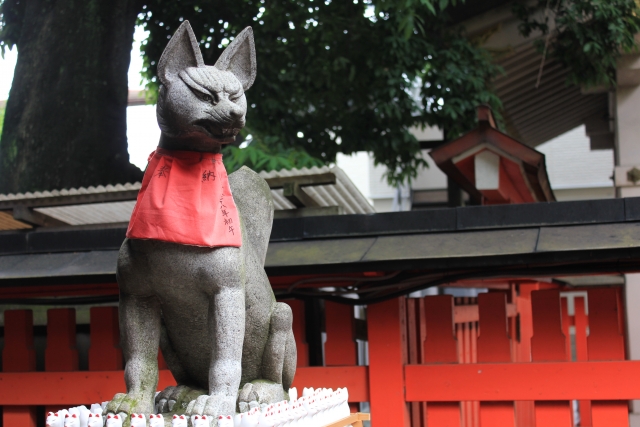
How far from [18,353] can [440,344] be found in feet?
9.79

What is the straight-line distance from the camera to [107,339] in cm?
566

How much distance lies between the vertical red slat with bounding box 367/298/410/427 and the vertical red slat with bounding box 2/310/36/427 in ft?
8.06

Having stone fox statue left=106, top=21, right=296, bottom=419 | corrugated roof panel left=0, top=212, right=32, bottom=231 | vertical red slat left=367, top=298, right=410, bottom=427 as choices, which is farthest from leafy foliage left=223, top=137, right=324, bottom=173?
stone fox statue left=106, top=21, right=296, bottom=419

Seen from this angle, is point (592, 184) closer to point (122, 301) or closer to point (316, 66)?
point (316, 66)

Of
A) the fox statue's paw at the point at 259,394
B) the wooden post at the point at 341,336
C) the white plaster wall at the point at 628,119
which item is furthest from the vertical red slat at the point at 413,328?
the white plaster wall at the point at 628,119

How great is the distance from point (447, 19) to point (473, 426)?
5211mm

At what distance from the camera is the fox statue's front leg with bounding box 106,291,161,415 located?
3.30 metres

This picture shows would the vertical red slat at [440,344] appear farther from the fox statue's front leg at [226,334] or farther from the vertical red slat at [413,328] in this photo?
the fox statue's front leg at [226,334]

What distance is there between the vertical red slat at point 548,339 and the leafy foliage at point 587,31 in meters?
5.62

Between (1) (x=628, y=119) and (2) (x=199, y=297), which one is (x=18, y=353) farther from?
(1) (x=628, y=119)

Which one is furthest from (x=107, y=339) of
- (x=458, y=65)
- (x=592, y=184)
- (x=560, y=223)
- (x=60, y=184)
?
(x=592, y=184)

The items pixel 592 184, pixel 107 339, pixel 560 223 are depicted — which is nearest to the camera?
pixel 560 223

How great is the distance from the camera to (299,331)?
18.1 feet

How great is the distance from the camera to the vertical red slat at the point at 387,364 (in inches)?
203
